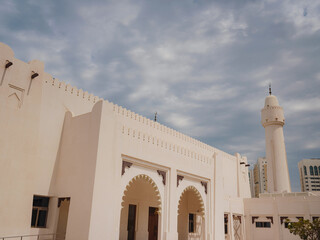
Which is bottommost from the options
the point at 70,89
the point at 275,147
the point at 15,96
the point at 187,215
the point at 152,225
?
the point at 152,225

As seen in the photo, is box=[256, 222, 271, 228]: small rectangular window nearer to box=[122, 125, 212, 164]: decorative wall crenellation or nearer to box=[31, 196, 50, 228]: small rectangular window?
box=[122, 125, 212, 164]: decorative wall crenellation

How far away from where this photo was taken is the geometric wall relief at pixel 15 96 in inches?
502

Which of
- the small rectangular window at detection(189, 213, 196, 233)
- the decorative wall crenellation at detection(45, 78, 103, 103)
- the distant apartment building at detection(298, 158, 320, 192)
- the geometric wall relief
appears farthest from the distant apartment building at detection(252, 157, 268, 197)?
the geometric wall relief

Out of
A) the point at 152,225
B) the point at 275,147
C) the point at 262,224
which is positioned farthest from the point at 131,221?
the point at 275,147

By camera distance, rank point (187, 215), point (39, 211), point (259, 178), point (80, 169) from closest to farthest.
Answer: point (80, 169)
point (39, 211)
point (187, 215)
point (259, 178)

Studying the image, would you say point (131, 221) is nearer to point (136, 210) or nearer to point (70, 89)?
point (136, 210)

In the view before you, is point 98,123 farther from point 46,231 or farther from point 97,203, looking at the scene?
point 46,231

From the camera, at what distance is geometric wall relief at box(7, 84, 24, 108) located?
12.8 meters

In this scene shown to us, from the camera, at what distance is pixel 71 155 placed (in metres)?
13.8

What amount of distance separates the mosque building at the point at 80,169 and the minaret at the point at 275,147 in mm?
13094

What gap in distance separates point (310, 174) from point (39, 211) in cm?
8647

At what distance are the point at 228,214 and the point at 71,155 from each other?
45.3 feet

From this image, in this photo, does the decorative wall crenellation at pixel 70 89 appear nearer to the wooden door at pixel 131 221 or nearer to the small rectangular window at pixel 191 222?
the wooden door at pixel 131 221

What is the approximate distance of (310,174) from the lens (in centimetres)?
8506
